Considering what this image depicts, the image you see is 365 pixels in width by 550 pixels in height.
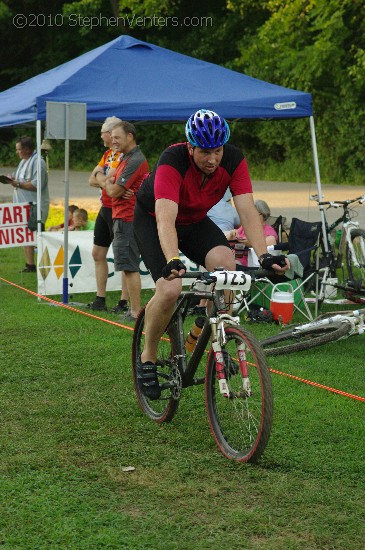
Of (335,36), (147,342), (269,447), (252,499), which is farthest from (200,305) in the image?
(335,36)

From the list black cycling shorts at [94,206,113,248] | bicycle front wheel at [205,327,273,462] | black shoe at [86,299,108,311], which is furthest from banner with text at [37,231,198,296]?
bicycle front wheel at [205,327,273,462]

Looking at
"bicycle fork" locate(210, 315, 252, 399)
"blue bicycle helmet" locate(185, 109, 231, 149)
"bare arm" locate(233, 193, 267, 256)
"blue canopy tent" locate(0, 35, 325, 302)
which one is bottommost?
"bicycle fork" locate(210, 315, 252, 399)

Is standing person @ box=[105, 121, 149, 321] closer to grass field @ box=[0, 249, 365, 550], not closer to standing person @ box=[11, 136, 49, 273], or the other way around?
grass field @ box=[0, 249, 365, 550]

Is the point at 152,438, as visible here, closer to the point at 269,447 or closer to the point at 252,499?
the point at 269,447

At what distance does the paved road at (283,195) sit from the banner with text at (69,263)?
24.3 feet

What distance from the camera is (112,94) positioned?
442 inches

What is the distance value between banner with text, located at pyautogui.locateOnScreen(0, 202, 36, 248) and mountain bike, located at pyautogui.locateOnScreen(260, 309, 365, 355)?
4981mm

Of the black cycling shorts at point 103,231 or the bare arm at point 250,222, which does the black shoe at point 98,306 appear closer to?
the black cycling shorts at point 103,231

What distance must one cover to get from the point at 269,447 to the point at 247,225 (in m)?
1.22

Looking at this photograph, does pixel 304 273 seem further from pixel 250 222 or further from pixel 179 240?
pixel 250 222

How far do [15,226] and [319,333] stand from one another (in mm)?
5413

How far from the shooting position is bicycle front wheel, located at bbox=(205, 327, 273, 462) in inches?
187

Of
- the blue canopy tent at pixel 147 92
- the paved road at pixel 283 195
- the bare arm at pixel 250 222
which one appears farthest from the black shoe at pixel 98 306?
the paved road at pixel 283 195

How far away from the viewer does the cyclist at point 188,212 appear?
516cm
